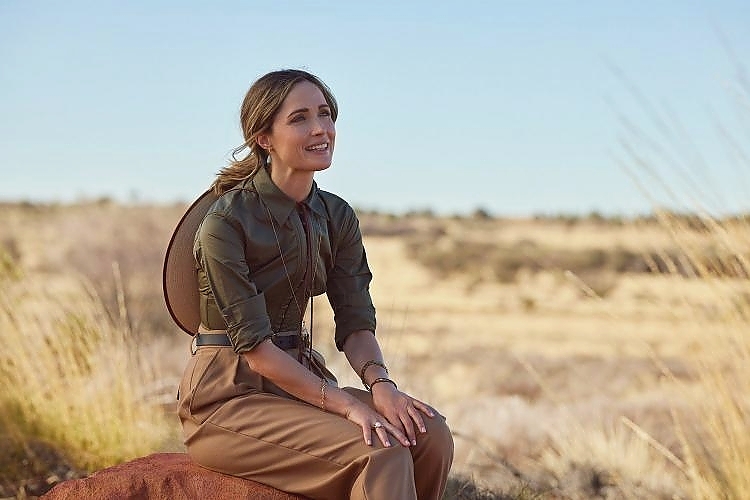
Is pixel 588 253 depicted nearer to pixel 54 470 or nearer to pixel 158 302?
pixel 158 302

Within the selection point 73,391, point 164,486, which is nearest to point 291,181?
point 164,486

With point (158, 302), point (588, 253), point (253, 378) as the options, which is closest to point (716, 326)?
point (253, 378)

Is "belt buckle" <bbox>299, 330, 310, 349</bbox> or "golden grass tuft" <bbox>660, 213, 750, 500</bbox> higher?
"belt buckle" <bbox>299, 330, 310, 349</bbox>

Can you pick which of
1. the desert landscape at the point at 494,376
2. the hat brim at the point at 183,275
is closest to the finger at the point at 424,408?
the hat brim at the point at 183,275

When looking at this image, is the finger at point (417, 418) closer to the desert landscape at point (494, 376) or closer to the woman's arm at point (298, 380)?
the woman's arm at point (298, 380)

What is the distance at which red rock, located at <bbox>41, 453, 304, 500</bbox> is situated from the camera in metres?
3.16

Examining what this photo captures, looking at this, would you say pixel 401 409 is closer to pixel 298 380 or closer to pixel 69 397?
pixel 298 380

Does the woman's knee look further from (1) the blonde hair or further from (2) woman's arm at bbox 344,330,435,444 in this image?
(1) the blonde hair

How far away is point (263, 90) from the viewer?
3275 millimetres

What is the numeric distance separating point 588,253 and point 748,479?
104 feet

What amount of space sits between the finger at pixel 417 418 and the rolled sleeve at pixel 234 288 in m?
0.48

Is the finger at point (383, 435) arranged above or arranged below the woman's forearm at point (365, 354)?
below

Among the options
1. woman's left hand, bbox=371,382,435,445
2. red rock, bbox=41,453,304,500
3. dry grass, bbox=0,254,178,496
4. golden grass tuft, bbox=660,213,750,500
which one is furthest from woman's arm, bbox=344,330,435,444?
dry grass, bbox=0,254,178,496

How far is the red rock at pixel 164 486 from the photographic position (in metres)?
3.16
